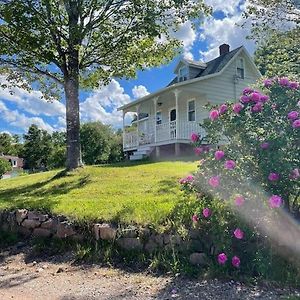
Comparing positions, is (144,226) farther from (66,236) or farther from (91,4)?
(91,4)

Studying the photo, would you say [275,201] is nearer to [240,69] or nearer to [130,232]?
[130,232]

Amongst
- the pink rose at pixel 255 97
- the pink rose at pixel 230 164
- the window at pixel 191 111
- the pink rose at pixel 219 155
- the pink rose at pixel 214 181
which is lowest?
the pink rose at pixel 214 181

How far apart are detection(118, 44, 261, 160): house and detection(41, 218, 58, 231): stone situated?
1136 centimetres

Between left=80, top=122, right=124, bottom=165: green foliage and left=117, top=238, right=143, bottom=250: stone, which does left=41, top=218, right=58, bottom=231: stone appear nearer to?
left=117, top=238, right=143, bottom=250: stone

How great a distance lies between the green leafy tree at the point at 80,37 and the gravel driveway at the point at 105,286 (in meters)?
6.87

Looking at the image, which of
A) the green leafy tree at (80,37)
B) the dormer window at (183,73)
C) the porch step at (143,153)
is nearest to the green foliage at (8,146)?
the dormer window at (183,73)

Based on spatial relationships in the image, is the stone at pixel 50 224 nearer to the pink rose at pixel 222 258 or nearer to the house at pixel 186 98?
the pink rose at pixel 222 258

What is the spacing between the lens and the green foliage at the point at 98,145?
3628cm

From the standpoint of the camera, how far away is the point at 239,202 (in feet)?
14.0

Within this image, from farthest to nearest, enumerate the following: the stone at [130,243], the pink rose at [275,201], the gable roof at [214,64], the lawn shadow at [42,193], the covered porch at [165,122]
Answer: the gable roof at [214,64] → the covered porch at [165,122] → the lawn shadow at [42,193] → the stone at [130,243] → the pink rose at [275,201]

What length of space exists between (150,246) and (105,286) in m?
0.95

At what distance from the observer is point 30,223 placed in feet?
21.7

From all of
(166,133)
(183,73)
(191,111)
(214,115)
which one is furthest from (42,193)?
(183,73)

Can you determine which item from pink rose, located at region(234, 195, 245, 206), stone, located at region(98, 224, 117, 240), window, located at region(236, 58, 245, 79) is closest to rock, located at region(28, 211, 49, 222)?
stone, located at region(98, 224, 117, 240)
